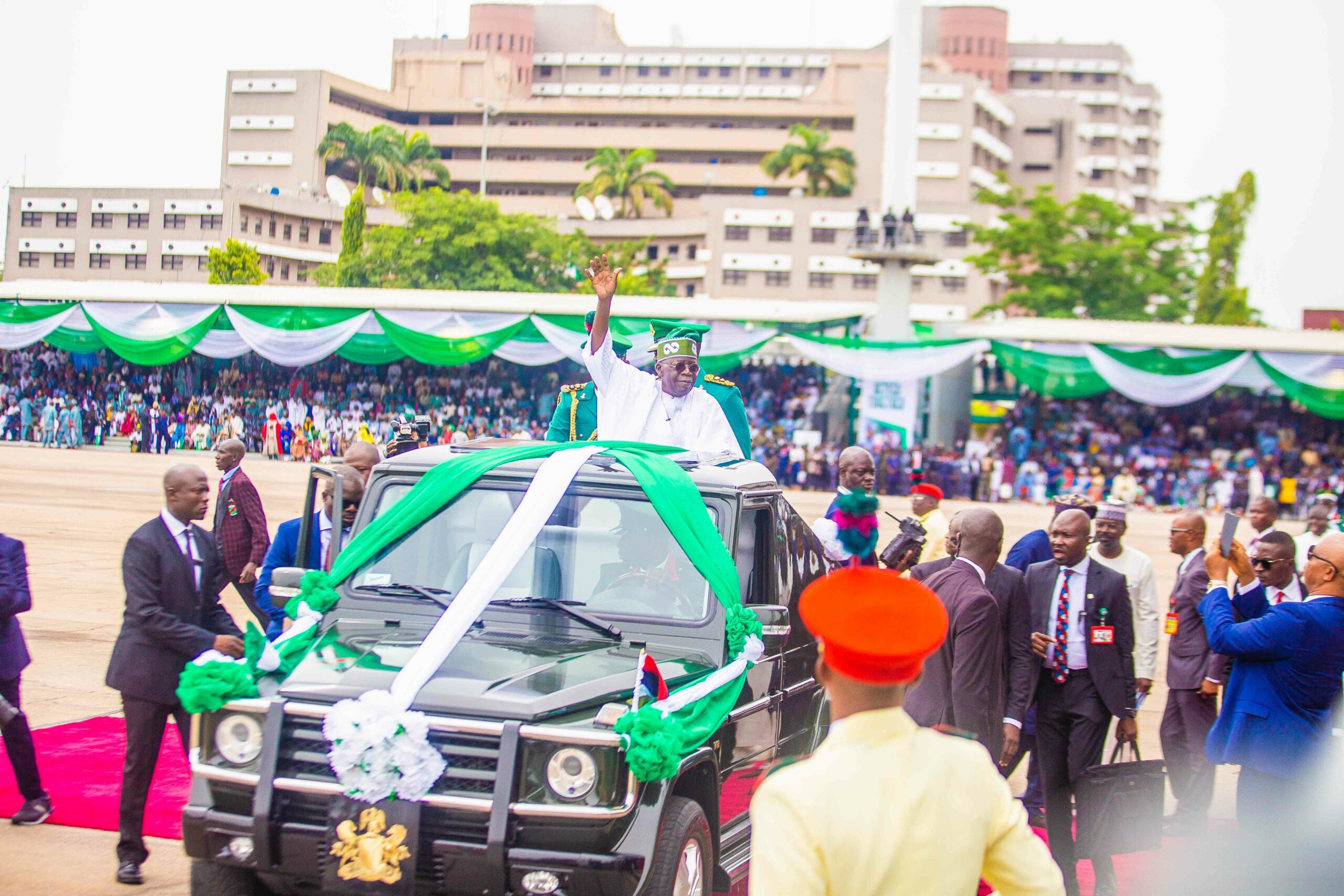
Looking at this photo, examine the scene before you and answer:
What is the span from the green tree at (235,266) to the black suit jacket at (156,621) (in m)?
42.9

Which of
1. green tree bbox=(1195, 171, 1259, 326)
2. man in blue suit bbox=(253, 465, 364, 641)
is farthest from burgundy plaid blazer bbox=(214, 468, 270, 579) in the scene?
green tree bbox=(1195, 171, 1259, 326)

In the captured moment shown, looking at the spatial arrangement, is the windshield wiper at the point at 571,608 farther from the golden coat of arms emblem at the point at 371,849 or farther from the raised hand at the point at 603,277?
the raised hand at the point at 603,277

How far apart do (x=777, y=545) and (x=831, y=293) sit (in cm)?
7247

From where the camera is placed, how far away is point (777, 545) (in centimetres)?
570

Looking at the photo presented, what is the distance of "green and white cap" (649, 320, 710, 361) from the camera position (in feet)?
23.1

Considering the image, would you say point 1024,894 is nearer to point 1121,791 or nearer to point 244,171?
point 1121,791

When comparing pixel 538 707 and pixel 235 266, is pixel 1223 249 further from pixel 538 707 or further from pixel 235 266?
pixel 538 707

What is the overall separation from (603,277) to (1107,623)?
122 inches

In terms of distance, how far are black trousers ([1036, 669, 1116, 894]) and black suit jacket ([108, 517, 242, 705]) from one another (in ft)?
12.4

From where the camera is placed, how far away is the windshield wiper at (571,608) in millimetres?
5004

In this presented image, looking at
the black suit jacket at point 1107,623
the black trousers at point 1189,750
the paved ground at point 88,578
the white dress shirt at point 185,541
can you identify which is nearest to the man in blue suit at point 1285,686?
the black suit jacket at point 1107,623

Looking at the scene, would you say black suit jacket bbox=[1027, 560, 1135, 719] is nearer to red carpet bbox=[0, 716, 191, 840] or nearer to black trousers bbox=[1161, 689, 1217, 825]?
black trousers bbox=[1161, 689, 1217, 825]

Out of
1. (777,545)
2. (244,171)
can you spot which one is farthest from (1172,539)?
(244,171)

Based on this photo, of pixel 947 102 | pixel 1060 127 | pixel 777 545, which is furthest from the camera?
pixel 1060 127
